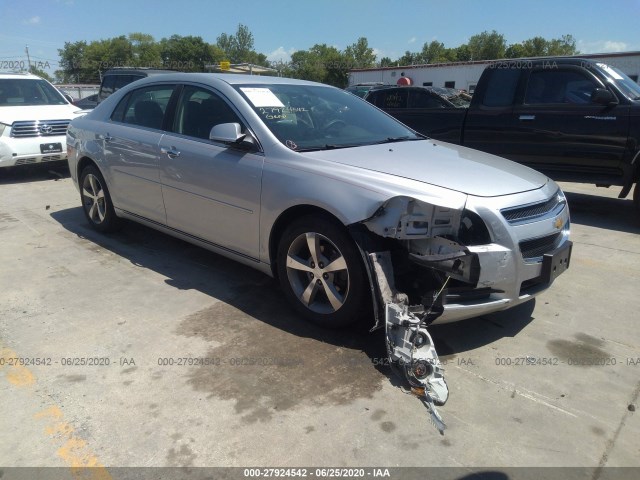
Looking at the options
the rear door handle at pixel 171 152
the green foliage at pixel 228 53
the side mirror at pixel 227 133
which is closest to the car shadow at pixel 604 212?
the side mirror at pixel 227 133

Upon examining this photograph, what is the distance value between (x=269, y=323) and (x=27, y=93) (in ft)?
27.8

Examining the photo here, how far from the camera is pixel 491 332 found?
359 cm

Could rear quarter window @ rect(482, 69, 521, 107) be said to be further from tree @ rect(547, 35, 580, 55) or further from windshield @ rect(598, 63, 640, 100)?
tree @ rect(547, 35, 580, 55)

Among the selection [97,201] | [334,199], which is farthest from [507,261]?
[97,201]

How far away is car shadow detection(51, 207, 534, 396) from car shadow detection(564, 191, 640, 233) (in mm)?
3084

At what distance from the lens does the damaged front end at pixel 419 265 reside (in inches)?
115

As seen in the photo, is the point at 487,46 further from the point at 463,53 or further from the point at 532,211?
the point at 532,211

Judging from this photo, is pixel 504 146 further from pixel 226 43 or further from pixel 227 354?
pixel 226 43

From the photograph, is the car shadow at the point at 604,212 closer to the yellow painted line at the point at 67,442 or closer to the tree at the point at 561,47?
the yellow painted line at the point at 67,442

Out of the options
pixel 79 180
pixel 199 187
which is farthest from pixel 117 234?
pixel 199 187

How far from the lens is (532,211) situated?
3275 mm

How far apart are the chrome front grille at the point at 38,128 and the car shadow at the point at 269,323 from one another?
4.71 m

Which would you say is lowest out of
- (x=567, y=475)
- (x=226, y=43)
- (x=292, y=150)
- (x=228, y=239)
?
(x=567, y=475)

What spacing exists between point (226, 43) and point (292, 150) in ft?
398
